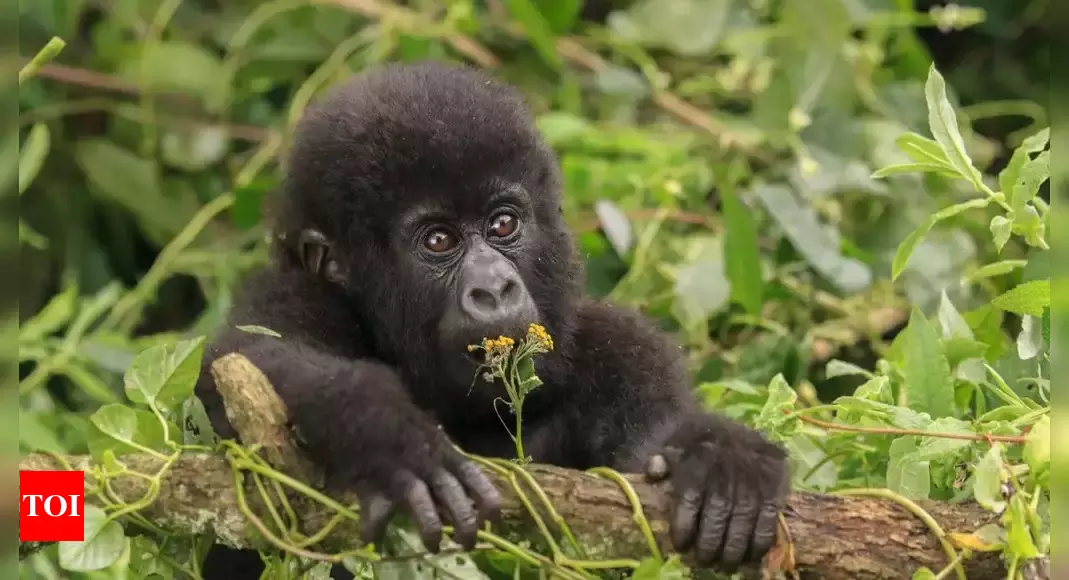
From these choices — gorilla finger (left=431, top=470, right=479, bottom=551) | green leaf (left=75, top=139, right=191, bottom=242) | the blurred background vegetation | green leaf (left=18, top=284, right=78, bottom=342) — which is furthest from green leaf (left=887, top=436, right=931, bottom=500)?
green leaf (left=75, top=139, right=191, bottom=242)

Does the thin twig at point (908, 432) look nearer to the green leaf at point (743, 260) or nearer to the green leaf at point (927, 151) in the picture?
the green leaf at point (927, 151)

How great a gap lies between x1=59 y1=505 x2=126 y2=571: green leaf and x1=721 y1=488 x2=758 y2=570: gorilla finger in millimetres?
1050

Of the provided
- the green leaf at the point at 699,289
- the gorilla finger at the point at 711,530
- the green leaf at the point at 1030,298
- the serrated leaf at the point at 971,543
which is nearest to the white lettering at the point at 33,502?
the gorilla finger at the point at 711,530

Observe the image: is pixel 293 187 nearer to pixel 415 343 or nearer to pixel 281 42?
pixel 415 343

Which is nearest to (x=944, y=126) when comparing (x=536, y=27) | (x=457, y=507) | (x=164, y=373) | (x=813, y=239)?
(x=457, y=507)

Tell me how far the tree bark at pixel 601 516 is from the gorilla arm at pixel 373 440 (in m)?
0.05

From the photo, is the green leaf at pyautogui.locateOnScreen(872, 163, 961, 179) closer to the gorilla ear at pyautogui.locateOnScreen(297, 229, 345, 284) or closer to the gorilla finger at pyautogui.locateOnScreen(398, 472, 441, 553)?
the gorilla finger at pyautogui.locateOnScreen(398, 472, 441, 553)

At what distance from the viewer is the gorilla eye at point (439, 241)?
2.51 metres

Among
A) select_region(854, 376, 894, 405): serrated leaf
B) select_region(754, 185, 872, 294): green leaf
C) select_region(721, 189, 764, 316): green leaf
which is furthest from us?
select_region(754, 185, 872, 294): green leaf

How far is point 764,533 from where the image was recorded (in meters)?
1.88

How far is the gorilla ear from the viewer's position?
2643 mm

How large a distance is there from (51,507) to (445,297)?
0.89 m

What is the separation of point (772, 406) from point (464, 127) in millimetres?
881

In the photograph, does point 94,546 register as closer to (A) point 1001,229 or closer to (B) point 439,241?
(B) point 439,241
